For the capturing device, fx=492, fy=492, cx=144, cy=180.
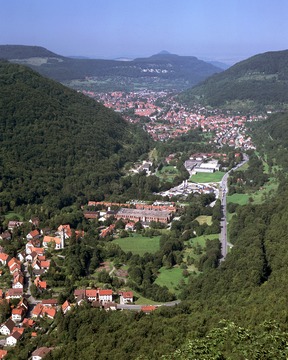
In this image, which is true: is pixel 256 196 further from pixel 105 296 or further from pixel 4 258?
pixel 4 258

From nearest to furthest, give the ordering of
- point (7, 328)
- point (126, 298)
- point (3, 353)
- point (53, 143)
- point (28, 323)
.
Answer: point (3, 353) → point (7, 328) → point (28, 323) → point (126, 298) → point (53, 143)

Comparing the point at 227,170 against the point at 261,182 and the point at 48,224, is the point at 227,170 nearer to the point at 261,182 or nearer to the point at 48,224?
the point at 261,182

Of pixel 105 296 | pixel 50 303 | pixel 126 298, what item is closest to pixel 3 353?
pixel 50 303

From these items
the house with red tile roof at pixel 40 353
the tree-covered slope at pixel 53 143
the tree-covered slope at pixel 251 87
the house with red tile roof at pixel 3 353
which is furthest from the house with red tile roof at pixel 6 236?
the tree-covered slope at pixel 251 87

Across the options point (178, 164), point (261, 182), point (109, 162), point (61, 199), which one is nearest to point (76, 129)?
point (109, 162)

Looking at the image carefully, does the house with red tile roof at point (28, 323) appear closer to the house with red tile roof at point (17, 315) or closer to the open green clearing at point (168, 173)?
the house with red tile roof at point (17, 315)

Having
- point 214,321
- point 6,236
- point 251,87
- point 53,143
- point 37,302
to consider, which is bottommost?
point 37,302

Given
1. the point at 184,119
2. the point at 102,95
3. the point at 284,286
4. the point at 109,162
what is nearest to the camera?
the point at 284,286
